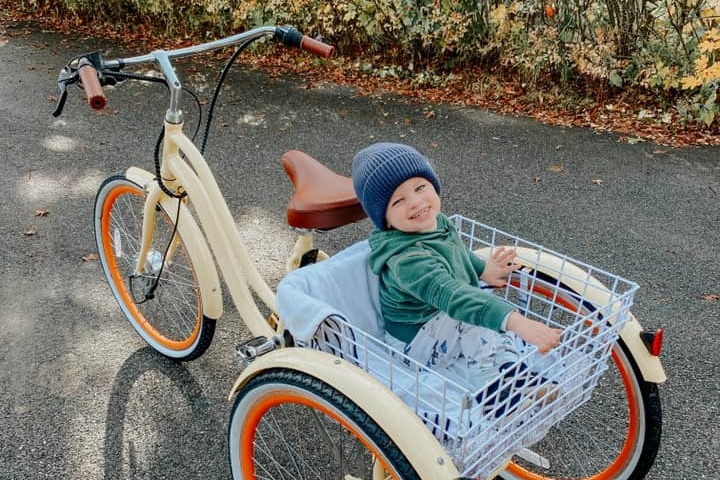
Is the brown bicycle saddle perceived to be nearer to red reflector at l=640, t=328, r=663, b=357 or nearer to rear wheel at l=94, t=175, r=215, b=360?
rear wheel at l=94, t=175, r=215, b=360

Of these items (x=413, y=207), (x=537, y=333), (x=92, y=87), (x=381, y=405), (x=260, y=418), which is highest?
(x=92, y=87)

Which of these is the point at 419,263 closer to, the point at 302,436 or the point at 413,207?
the point at 413,207

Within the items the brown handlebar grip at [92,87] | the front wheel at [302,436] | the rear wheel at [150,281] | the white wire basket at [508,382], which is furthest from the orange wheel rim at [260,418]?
the brown handlebar grip at [92,87]

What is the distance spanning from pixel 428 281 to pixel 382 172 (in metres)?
0.32

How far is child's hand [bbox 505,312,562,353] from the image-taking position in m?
1.62

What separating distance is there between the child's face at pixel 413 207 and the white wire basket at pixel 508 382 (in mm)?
336

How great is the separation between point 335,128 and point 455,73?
4.64 feet

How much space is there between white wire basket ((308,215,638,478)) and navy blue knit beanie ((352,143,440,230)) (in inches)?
14.6

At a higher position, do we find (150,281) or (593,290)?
(593,290)

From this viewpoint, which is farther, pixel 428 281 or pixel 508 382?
pixel 428 281

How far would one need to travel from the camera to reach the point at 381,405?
1.59 metres

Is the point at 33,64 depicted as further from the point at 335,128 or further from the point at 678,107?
the point at 678,107

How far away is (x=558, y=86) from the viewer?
5645 mm

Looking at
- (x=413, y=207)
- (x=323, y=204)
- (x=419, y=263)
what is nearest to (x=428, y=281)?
(x=419, y=263)
